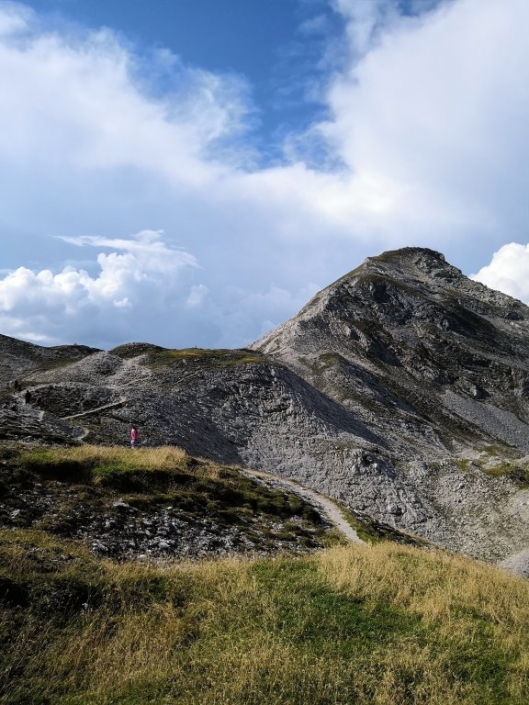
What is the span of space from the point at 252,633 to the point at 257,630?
222mm

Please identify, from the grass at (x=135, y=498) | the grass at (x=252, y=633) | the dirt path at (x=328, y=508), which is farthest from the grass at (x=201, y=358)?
the grass at (x=252, y=633)

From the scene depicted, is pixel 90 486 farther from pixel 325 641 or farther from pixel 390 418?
pixel 390 418

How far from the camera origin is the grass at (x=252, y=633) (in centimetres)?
949

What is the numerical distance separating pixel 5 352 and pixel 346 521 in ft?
218

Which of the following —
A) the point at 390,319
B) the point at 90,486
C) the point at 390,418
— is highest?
the point at 390,319

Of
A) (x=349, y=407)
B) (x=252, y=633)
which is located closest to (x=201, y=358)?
(x=349, y=407)

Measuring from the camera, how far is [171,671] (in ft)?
32.9

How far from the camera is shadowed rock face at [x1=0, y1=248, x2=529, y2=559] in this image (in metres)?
45.7

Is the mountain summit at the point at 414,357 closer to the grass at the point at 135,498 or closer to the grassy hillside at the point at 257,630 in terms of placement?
the grass at the point at 135,498

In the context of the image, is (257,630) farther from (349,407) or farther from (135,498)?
(349,407)

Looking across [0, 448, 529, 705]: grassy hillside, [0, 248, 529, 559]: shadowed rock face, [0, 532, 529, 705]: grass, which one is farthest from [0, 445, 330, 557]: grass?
[0, 248, 529, 559]: shadowed rock face

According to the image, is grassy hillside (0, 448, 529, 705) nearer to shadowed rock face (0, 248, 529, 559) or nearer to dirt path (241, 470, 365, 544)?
dirt path (241, 470, 365, 544)

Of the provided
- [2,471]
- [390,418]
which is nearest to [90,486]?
[2,471]

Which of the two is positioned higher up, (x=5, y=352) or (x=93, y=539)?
(x=5, y=352)
